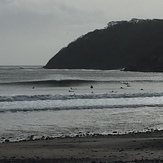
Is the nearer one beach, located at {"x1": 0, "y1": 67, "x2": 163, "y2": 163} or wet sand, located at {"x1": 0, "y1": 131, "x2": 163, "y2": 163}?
wet sand, located at {"x1": 0, "y1": 131, "x2": 163, "y2": 163}

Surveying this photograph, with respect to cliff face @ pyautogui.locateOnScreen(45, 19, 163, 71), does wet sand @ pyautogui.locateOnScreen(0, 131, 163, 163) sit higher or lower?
lower

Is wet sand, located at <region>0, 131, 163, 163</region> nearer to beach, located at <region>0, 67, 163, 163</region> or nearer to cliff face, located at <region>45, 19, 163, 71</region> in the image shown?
beach, located at <region>0, 67, 163, 163</region>

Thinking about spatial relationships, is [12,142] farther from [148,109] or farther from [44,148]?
[148,109]

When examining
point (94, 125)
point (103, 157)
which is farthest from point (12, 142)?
point (94, 125)

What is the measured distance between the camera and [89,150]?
12461mm

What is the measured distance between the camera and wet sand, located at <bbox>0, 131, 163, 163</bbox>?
1102 cm

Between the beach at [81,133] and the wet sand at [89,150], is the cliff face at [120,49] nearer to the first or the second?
the beach at [81,133]

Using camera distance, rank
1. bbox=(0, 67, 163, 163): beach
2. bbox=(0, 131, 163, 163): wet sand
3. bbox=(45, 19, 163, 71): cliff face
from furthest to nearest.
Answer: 1. bbox=(45, 19, 163, 71): cliff face
2. bbox=(0, 67, 163, 163): beach
3. bbox=(0, 131, 163, 163): wet sand

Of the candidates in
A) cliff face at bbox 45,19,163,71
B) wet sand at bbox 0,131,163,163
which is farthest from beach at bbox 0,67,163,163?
cliff face at bbox 45,19,163,71

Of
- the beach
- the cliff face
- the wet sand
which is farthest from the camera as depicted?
the cliff face

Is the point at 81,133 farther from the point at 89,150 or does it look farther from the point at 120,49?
the point at 120,49

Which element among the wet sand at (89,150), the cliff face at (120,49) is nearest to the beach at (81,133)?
the wet sand at (89,150)

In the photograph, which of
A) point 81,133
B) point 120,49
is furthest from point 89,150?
point 120,49

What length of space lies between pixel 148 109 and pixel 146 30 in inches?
6550
